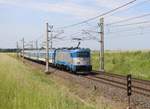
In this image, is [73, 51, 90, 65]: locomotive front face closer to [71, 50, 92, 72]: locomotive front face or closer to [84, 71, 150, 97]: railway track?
[71, 50, 92, 72]: locomotive front face

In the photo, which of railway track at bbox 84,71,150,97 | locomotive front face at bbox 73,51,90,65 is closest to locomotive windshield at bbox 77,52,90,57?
locomotive front face at bbox 73,51,90,65

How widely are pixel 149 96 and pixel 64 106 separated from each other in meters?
9.14

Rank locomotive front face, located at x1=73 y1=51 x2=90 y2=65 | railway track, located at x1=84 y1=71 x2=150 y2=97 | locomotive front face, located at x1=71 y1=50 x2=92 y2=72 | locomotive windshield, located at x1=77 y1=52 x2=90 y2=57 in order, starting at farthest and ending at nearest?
locomotive windshield, located at x1=77 y1=52 x2=90 y2=57
locomotive front face, located at x1=73 y1=51 x2=90 y2=65
locomotive front face, located at x1=71 y1=50 x2=92 y2=72
railway track, located at x1=84 y1=71 x2=150 y2=97

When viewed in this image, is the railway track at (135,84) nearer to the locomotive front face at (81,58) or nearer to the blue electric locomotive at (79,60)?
the blue electric locomotive at (79,60)

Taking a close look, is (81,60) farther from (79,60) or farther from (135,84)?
(135,84)

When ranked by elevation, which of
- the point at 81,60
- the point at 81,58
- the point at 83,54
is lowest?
the point at 81,60

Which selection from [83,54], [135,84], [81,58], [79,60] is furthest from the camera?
[83,54]

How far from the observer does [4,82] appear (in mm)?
18062

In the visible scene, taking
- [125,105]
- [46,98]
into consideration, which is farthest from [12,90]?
[125,105]

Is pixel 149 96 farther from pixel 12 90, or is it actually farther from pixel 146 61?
pixel 146 61

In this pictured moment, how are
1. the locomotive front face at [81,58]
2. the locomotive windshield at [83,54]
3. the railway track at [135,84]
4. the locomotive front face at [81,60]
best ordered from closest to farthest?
the railway track at [135,84], the locomotive front face at [81,60], the locomotive front face at [81,58], the locomotive windshield at [83,54]

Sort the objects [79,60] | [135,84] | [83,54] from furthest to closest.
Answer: [83,54] → [79,60] → [135,84]

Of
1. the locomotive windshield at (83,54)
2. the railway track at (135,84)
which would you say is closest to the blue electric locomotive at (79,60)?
the locomotive windshield at (83,54)

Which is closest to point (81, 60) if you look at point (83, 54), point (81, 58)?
point (81, 58)
